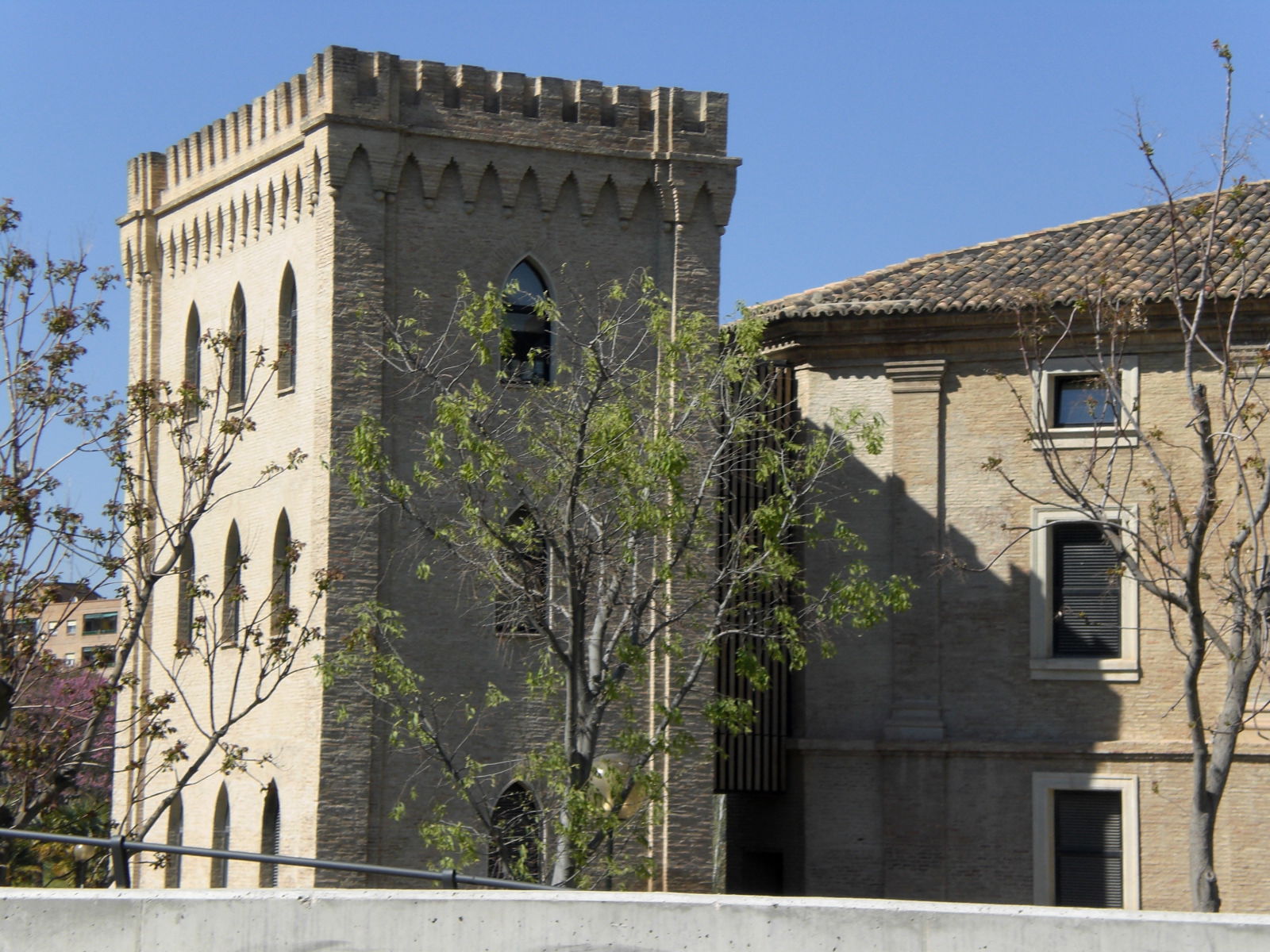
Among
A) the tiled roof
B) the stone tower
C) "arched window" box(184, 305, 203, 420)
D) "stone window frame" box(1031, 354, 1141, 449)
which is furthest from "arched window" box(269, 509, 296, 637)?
"stone window frame" box(1031, 354, 1141, 449)

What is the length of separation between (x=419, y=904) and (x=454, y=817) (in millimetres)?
13595

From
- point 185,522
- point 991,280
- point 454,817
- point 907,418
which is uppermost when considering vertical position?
point 991,280

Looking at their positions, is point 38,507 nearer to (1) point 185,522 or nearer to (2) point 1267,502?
(1) point 185,522

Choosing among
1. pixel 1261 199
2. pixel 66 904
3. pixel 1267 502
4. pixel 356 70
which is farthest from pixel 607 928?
pixel 1261 199

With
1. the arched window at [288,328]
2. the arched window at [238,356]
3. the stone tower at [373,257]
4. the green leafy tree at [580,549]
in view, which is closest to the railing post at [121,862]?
the green leafy tree at [580,549]

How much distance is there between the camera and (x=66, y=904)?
862 cm

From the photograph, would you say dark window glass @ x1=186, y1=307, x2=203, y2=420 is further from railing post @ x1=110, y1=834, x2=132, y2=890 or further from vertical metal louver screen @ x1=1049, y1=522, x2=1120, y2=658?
railing post @ x1=110, y1=834, x2=132, y2=890

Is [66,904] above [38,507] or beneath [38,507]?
beneath

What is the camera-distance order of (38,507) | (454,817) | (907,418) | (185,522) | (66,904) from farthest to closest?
(907,418), (454,817), (185,522), (38,507), (66,904)

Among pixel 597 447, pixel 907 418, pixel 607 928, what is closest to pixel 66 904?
pixel 607 928

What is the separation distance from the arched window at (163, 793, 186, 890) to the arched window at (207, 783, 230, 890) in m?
0.91

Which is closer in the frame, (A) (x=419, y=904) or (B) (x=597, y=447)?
(A) (x=419, y=904)

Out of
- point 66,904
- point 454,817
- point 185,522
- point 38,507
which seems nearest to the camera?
point 66,904

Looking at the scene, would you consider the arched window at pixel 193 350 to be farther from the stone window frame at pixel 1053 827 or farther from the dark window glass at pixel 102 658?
the stone window frame at pixel 1053 827
